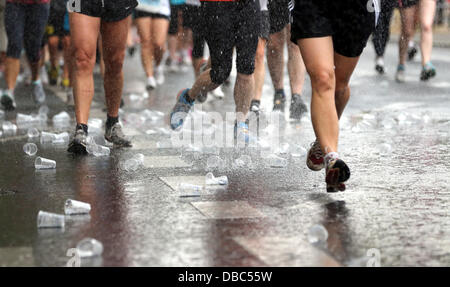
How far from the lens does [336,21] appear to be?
5.42 metres

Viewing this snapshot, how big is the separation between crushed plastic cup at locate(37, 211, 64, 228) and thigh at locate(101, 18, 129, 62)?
277 cm

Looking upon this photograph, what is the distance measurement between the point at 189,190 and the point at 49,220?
1047 mm

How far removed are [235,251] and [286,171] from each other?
2237mm

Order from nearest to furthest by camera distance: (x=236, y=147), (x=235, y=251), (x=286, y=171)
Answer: (x=235, y=251) → (x=286, y=171) → (x=236, y=147)

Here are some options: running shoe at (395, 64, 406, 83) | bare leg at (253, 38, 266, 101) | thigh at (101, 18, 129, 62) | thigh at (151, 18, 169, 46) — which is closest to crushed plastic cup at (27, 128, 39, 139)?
thigh at (101, 18, 129, 62)

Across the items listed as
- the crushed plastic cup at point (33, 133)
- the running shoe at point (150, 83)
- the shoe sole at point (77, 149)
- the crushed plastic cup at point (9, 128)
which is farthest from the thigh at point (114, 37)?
the running shoe at point (150, 83)

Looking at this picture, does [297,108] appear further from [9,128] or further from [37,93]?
[37,93]

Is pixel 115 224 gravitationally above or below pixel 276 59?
below

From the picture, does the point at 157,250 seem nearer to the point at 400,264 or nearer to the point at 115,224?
the point at 115,224

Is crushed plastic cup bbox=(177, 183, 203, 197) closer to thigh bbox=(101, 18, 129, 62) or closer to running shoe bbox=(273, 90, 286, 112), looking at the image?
thigh bbox=(101, 18, 129, 62)

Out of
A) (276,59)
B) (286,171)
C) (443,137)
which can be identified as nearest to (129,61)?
(276,59)

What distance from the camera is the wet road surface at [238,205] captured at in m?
4.02

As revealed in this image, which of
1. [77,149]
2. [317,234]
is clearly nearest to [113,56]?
[77,149]

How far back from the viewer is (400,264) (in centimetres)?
383
